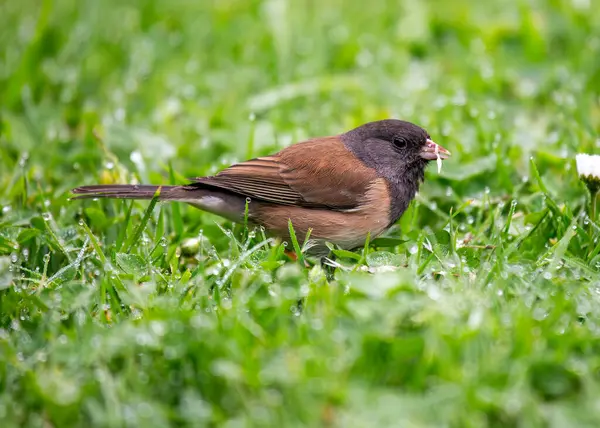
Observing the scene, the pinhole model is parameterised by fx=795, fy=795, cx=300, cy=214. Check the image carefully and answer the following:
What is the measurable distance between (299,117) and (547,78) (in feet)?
5.80

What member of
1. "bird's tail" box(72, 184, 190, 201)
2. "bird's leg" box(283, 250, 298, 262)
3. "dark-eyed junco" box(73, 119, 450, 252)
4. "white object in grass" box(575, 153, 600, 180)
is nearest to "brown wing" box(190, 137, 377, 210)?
"dark-eyed junco" box(73, 119, 450, 252)

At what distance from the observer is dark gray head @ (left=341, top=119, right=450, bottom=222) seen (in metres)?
3.94

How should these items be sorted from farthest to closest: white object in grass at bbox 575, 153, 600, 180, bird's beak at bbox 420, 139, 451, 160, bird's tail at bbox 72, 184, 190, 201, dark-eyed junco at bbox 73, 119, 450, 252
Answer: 1. bird's beak at bbox 420, 139, 451, 160
2. dark-eyed junco at bbox 73, 119, 450, 252
3. bird's tail at bbox 72, 184, 190, 201
4. white object in grass at bbox 575, 153, 600, 180

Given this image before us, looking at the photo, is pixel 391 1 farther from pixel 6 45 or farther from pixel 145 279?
pixel 145 279

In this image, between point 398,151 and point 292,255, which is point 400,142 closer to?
point 398,151

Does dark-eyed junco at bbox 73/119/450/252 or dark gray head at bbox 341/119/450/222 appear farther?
dark gray head at bbox 341/119/450/222

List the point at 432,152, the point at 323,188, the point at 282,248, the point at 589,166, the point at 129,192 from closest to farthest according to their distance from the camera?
the point at 282,248
the point at 589,166
the point at 129,192
the point at 323,188
the point at 432,152

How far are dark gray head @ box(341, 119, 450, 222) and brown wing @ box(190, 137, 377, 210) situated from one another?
89 mm

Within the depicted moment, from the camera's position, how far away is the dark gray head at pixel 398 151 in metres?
3.94

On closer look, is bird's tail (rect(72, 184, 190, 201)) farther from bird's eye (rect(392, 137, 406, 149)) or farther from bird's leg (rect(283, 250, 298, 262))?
bird's eye (rect(392, 137, 406, 149))

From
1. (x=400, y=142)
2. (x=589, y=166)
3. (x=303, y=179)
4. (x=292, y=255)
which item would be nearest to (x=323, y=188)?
(x=303, y=179)

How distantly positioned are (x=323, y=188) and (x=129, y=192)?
92 cm

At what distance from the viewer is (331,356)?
2420 millimetres

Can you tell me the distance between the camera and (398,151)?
158 inches
